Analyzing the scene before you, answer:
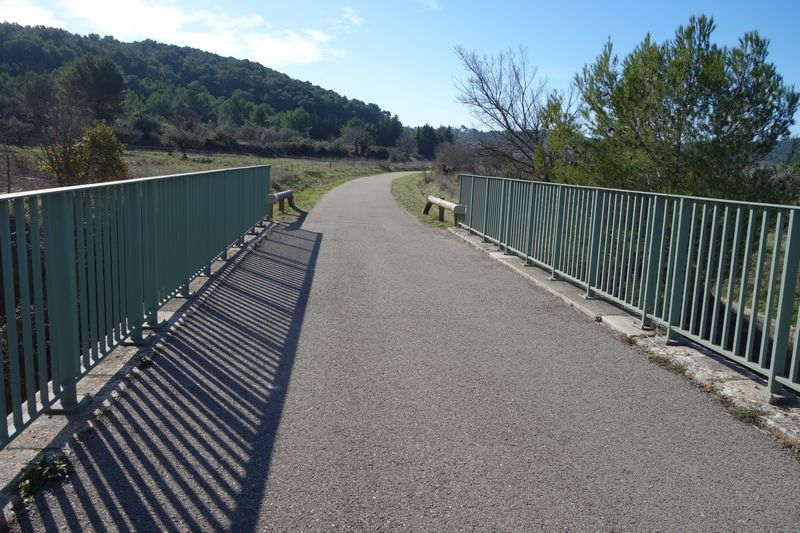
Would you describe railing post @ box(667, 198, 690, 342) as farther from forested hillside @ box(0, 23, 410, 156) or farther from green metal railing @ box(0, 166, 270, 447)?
forested hillside @ box(0, 23, 410, 156)

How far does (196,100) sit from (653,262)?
11579 cm

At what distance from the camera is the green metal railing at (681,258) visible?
5.10 m

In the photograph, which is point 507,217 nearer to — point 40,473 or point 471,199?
point 471,199

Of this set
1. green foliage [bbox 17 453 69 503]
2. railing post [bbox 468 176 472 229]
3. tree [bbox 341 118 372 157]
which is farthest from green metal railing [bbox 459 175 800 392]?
tree [bbox 341 118 372 157]

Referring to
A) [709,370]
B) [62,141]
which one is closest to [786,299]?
[709,370]

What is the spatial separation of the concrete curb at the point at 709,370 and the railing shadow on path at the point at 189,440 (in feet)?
10.8

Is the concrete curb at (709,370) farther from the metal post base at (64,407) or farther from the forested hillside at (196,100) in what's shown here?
the forested hillside at (196,100)

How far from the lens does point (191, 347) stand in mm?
6012

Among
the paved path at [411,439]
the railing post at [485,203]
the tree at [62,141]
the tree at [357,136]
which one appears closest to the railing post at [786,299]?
the paved path at [411,439]

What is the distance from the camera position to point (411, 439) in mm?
4188

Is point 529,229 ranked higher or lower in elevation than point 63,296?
lower

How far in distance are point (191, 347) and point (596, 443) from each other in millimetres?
3571

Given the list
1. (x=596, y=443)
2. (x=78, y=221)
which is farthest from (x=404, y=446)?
(x=78, y=221)

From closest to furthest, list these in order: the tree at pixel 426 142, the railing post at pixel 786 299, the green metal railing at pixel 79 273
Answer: the green metal railing at pixel 79 273 → the railing post at pixel 786 299 → the tree at pixel 426 142
